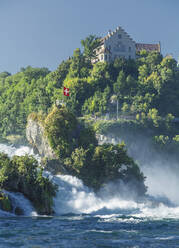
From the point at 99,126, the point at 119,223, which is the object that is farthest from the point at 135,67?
the point at 119,223

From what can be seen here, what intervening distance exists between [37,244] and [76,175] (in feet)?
120

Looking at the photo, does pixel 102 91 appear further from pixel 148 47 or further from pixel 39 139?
pixel 148 47

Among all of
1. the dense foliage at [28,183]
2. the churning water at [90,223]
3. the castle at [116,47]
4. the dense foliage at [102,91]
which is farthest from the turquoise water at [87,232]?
the castle at [116,47]

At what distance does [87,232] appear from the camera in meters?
43.3

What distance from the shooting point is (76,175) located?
74.1m

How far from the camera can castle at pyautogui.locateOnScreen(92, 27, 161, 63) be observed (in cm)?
14588

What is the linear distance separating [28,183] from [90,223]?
1096cm

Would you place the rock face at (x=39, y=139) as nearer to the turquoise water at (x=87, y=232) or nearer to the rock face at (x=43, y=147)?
the rock face at (x=43, y=147)

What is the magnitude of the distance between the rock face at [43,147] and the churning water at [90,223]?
13.2 ft

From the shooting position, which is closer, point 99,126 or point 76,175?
point 76,175

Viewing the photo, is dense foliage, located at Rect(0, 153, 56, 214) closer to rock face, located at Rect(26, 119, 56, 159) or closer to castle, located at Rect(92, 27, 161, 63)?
rock face, located at Rect(26, 119, 56, 159)

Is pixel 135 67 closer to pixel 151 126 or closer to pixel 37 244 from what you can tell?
pixel 151 126

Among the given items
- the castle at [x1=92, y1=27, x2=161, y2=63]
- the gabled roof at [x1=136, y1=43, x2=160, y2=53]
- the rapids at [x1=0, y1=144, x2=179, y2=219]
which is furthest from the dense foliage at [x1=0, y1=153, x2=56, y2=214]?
the gabled roof at [x1=136, y1=43, x2=160, y2=53]

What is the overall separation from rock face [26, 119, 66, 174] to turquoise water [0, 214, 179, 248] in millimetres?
23822
